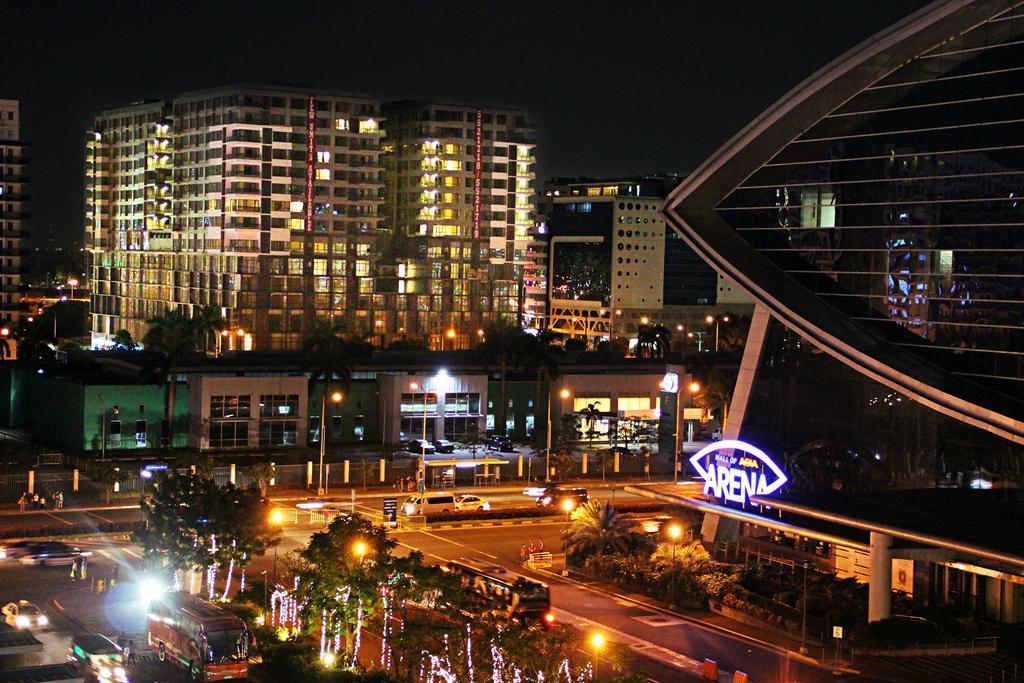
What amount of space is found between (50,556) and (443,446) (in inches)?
1497

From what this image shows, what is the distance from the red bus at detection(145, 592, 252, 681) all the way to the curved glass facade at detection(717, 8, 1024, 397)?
2460cm

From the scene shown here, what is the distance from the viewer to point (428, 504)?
6519cm

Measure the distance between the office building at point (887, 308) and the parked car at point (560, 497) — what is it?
1148 centimetres

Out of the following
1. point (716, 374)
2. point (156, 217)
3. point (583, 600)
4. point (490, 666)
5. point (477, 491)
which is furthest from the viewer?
point (156, 217)

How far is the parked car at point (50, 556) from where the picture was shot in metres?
52.1

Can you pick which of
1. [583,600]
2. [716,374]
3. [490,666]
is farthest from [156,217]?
[490,666]

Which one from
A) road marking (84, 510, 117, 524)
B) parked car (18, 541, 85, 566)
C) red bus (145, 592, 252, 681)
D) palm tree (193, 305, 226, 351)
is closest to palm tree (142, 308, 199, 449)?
palm tree (193, 305, 226, 351)

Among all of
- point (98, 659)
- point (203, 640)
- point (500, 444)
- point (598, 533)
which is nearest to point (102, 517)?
point (598, 533)

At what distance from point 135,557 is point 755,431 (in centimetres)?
2389

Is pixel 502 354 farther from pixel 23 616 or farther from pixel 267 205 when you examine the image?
pixel 23 616

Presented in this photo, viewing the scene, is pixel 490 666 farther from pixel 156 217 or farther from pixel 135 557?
pixel 156 217


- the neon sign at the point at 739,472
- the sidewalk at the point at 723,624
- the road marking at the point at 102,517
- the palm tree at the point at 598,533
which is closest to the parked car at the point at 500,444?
the road marking at the point at 102,517

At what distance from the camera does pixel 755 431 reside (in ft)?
184

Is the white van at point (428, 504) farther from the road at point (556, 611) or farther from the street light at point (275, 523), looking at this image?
the street light at point (275, 523)
